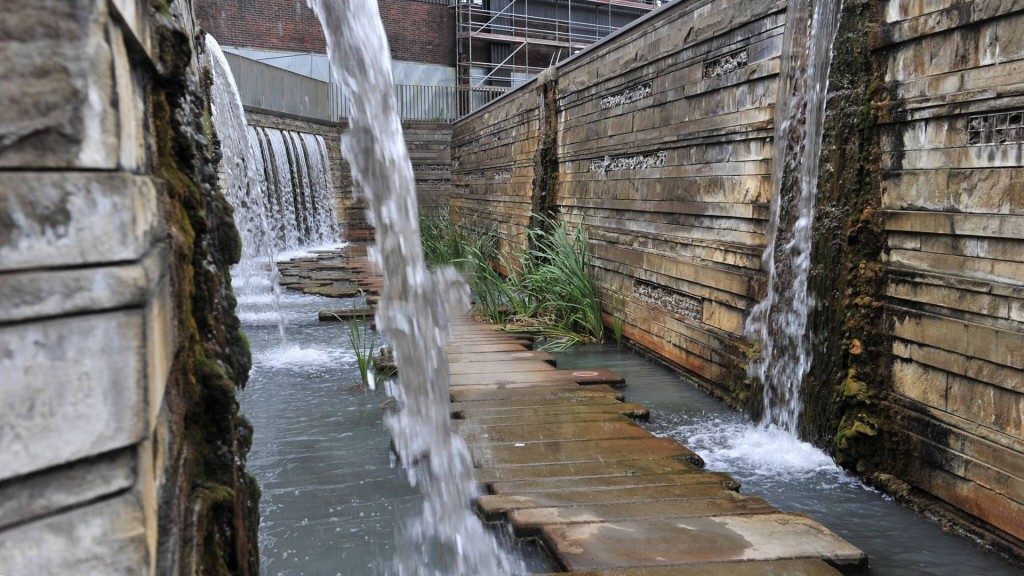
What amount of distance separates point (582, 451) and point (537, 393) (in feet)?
3.23

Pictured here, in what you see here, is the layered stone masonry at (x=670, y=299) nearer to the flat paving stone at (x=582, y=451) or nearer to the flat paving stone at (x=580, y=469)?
the flat paving stone at (x=582, y=451)

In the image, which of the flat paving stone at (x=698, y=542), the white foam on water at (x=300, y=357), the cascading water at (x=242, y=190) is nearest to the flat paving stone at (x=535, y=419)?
the flat paving stone at (x=698, y=542)

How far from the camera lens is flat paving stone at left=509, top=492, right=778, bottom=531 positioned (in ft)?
8.48

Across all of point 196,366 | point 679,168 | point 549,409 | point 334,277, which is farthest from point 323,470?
point 334,277

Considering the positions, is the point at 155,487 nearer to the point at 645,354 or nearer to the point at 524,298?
Answer: the point at 645,354

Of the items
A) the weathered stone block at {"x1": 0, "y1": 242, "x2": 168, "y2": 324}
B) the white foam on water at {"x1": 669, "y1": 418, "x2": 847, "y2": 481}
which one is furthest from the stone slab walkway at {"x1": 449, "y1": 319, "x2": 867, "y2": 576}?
the weathered stone block at {"x1": 0, "y1": 242, "x2": 168, "y2": 324}

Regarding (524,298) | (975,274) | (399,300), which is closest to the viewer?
(975,274)

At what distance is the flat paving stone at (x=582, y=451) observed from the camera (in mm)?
3223

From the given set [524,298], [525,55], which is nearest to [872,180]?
[524,298]

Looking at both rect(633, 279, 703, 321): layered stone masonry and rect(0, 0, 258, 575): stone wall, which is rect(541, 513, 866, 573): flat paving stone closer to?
rect(0, 0, 258, 575): stone wall

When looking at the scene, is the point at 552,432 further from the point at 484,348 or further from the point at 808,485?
the point at 484,348

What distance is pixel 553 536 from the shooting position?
245 cm

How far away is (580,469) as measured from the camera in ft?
10.2

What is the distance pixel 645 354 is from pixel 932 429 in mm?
2819
